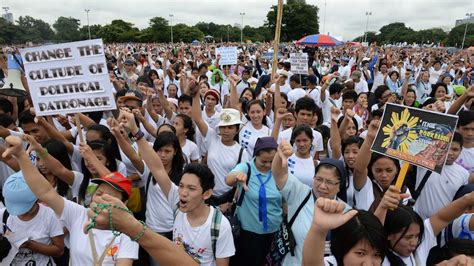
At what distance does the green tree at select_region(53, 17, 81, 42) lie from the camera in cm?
7125

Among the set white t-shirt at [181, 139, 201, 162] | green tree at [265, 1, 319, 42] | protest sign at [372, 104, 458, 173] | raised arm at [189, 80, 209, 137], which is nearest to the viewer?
protest sign at [372, 104, 458, 173]

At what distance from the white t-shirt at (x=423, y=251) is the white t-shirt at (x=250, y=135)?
2461 millimetres

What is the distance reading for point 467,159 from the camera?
389 cm

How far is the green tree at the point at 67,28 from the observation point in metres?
71.2

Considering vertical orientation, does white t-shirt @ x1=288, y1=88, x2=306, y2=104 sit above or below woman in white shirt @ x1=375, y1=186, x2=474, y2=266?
above

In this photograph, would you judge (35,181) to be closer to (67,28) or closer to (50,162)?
(50,162)

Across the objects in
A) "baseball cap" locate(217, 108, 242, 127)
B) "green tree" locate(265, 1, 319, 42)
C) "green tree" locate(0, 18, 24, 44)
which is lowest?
"baseball cap" locate(217, 108, 242, 127)

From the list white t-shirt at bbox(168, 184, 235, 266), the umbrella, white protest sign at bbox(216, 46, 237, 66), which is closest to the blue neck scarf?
white t-shirt at bbox(168, 184, 235, 266)

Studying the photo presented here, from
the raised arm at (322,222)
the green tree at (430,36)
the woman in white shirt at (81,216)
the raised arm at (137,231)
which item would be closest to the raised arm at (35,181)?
the woman in white shirt at (81,216)

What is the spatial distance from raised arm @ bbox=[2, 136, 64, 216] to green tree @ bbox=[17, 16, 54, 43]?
217 ft

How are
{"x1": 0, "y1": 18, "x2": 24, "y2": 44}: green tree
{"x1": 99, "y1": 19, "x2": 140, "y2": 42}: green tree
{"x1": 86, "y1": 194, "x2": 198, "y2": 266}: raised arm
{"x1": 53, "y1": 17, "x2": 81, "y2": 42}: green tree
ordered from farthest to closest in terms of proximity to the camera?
{"x1": 99, "y1": 19, "x2": 140, "y2": 42}: green tree, {"x1": 53, "y1": 17, "x2": 81, "y2": 42}: green tree, {"x1": 0, "y1": 18, "x2": 24, "y2": 44}: green tree, {"x1": 86, "y1": 194, "x2": 198, "y2": 266}: raised arm

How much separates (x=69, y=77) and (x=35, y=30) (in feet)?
269

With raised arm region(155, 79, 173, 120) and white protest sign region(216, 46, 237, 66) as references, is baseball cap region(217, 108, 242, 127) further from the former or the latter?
white protest sign region(216, 46, 237, 66)

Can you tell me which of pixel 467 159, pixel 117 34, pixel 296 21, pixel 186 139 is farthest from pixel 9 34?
pixel 467 159
